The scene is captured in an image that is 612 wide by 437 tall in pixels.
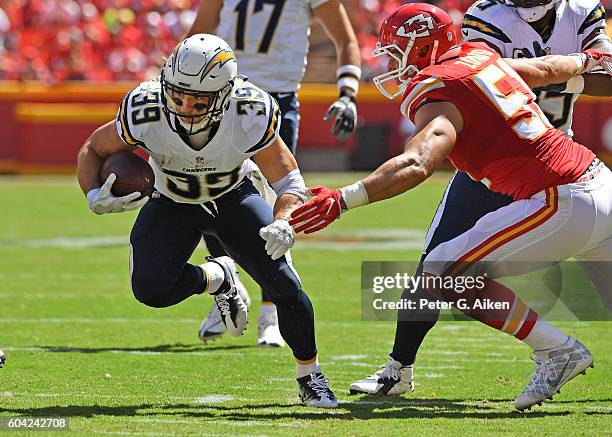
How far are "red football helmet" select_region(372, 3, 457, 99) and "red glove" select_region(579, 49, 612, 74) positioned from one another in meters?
0.59

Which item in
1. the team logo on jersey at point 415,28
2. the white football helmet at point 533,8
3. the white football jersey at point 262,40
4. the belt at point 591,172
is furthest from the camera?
the white football jersey at point 262,40

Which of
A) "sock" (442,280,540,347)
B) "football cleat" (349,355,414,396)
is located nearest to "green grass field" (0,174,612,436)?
"football cleat" (349,355,414,396)

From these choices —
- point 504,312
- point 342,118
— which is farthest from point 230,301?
point 342,118

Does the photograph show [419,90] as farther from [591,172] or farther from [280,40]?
[280,40]

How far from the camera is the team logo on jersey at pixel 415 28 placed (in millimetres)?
4199

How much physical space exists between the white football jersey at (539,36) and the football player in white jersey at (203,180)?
3.55 feet

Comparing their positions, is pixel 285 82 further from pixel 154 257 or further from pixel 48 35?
pixel 48 35

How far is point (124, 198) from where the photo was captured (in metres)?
4.27

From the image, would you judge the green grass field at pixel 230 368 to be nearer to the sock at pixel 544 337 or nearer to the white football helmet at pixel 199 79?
the sock at pixel 544 337

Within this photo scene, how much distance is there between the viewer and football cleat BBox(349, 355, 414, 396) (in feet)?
14.6

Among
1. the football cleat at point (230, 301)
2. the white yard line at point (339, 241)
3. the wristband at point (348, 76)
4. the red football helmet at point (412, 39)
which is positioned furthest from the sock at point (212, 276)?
the white yard line at point (339, 241)

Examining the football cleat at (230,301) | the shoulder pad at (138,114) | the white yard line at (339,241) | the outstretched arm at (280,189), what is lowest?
the white yard line at (339,241)

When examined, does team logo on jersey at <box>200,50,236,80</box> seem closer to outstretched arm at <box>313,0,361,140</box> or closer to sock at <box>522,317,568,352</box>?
sock at <box>522,317,568,352</box>

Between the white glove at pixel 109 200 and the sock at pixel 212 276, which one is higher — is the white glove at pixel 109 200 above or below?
above
